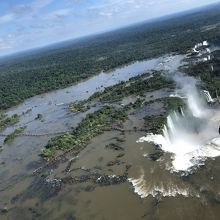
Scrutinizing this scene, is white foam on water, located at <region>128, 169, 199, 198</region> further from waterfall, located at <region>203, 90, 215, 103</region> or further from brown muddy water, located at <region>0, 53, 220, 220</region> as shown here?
waterfall, located at <region>203, 90, 215, 103</region>

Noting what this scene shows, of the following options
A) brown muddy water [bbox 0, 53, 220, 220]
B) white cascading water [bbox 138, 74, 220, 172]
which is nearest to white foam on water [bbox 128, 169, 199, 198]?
brown muddy water [bbox 0, 53, 220, 220]

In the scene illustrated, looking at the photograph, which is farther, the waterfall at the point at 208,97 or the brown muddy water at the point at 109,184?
the waterfall at the point at 208,97

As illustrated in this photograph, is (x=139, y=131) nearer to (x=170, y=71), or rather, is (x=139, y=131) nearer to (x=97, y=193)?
(x=97, y=193)

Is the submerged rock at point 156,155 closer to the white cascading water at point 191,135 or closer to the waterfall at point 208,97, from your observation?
the white cascading water at point 191,135

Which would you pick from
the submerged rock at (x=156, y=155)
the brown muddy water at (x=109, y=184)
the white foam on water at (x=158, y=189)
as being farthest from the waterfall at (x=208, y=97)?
the white foam on water at (x=158, y=189)

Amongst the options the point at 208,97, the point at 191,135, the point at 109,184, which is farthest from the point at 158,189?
the point at 208,97

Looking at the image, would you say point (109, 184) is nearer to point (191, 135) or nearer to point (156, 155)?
point (156, 155)
